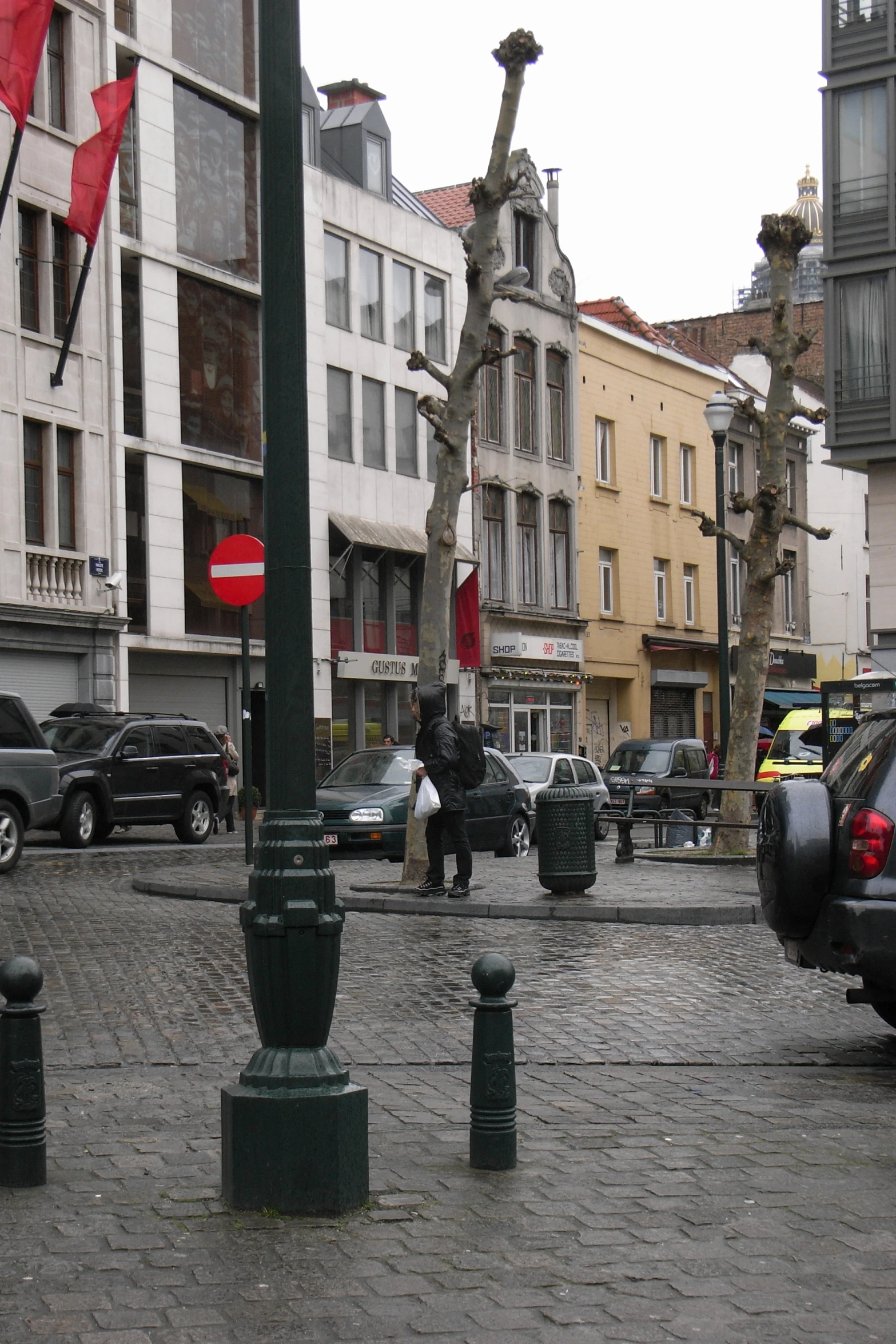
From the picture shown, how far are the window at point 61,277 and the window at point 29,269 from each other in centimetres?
43

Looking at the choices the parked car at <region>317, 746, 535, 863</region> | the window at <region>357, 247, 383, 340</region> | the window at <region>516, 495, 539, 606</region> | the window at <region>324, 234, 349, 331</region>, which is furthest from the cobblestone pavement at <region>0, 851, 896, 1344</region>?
the window at <region>516, 495, 539, 606</region>

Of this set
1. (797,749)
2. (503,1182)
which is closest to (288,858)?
(503,1182)

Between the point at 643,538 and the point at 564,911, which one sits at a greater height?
the point at 643,538

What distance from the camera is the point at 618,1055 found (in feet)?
26.8

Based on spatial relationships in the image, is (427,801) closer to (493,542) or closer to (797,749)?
(797,749)

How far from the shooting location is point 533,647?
44.8m

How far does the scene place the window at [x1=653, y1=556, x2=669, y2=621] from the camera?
173ft

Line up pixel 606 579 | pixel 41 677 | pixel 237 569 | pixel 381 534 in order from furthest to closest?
pixel 606 579 → pixel 381 534 → pixel 41 677 → pixel 237 569

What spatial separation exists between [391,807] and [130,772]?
5191mm

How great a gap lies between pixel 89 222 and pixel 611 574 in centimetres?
2448

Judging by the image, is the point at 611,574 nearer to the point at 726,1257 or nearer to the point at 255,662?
the point at 255,662

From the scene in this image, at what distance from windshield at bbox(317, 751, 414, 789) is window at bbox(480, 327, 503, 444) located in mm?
23979

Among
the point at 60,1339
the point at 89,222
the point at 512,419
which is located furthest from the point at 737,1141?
Answer: the point at 512,419

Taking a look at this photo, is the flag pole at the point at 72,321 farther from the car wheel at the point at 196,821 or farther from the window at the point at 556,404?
the window at the point at 556,404
